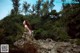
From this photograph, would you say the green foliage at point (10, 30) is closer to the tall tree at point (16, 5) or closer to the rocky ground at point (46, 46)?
the rocky ground at point (46, 46)

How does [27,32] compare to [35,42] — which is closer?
[35,42]

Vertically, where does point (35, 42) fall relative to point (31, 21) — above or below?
below

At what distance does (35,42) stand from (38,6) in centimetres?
375

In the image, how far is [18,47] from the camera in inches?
379

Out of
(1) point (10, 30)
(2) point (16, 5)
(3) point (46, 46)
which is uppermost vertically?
(2) point (16, 5)

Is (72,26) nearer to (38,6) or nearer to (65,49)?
(65,49)

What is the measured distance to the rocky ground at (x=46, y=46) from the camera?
9.49 meters

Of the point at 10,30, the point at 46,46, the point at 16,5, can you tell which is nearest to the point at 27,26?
the point at 10,30

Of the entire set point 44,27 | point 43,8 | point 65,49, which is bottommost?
point 65,49


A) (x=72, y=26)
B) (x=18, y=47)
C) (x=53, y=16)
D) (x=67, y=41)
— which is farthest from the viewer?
(x=53, y=16)

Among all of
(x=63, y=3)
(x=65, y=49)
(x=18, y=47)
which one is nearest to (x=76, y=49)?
(x=65, y=49)

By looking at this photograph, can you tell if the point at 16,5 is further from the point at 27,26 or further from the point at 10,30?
the point at 10,30

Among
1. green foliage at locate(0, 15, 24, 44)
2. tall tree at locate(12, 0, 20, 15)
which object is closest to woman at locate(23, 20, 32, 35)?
green foliage at locate(0, 15, 24, 44)

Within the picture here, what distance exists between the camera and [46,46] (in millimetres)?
10008
